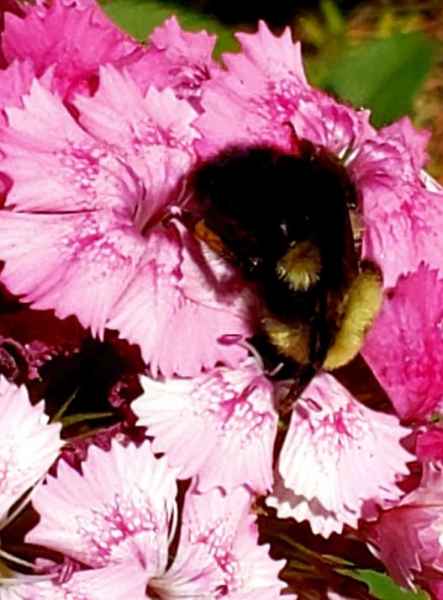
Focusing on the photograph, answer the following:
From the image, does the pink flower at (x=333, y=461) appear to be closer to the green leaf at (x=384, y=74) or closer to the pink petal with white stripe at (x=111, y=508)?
the pink petal with white stripe at (x=111, y=508)

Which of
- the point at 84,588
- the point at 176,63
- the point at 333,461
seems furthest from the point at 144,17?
the point at 84,588

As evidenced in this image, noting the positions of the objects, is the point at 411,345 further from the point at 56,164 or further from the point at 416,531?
the point at 56,164

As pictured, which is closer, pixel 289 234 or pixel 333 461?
pixel 289 234

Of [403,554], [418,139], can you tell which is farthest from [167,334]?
[418,139]

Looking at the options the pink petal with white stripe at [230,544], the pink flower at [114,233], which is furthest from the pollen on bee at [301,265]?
the pink petal with white stripe at [230,544]

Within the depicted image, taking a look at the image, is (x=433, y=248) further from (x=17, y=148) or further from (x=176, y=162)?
(x=17, y=148)

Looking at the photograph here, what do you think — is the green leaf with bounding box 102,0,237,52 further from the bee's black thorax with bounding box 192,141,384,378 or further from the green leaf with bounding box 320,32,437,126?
the bee's black thorax with bounding box 192,141,384,378

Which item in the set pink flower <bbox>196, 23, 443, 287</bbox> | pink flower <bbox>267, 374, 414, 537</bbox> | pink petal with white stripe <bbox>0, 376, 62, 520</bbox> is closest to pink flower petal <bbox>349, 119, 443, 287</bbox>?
pink flower <bbox>196, 23, 443, 287</bbox>
